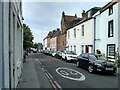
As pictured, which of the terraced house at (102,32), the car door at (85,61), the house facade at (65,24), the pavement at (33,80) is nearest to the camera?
the pavement at (33,80)

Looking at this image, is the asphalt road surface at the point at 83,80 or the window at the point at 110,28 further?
the window at the point at 110,28

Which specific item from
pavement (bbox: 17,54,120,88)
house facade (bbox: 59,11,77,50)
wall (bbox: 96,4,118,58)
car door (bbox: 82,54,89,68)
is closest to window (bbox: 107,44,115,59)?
wall (bbox: 96,4,118,58)

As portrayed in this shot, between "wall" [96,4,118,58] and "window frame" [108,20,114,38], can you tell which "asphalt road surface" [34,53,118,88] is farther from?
"window frame" [108,20,114,38]

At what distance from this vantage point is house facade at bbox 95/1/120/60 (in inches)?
935

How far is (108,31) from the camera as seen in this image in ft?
85.9

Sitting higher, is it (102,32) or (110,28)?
(110,28)

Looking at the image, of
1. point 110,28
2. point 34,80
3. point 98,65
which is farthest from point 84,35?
point 34,80

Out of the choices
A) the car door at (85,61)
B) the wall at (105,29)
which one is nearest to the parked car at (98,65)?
the car door at (85,61)

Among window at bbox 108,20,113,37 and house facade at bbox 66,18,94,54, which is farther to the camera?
house facade at bbox 66,18,94,54

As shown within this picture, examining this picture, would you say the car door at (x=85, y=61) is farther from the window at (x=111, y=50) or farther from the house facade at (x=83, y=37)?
the house facade at (x=83, y=37)

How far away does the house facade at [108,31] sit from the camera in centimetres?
2376

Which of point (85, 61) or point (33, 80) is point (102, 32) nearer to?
point (85, 61)

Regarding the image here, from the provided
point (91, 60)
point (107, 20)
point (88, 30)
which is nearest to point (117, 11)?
point (107, 20)

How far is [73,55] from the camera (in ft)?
101
